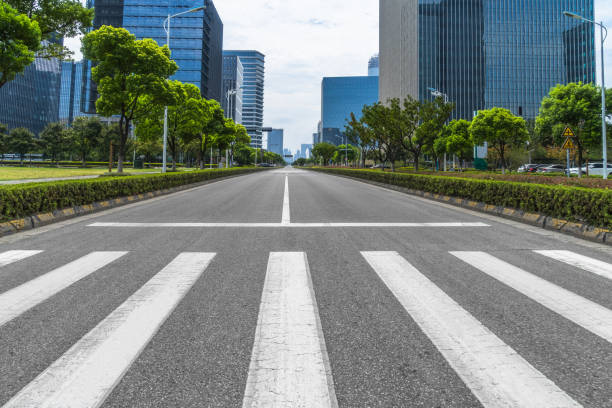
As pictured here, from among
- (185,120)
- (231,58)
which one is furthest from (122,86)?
(231,58)

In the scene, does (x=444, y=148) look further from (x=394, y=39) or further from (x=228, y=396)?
(x=394, y=39)

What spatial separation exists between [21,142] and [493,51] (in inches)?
4103

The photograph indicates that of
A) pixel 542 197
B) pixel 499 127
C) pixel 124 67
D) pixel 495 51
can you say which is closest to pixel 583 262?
pixel 542 197

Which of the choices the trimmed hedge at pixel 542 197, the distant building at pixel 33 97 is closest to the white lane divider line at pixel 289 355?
the trimmed hedge at pixel 542 197

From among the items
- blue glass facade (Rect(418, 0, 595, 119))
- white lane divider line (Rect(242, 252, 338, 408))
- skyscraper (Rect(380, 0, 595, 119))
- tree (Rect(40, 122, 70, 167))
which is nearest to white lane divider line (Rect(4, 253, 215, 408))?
white lane divider line (Rect(242, 252, 338, 408))

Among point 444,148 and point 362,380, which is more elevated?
point 444,148

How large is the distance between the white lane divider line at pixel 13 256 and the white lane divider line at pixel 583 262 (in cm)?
768

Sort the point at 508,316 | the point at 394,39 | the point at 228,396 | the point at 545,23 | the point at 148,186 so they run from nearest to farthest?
the point at 228,396 < the point at 508,316 < the point at 148,186 < the point at 545,23 < the point at 394,39

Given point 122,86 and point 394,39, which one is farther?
point 394,39

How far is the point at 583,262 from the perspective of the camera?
535 cm

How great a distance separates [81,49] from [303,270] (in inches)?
1028

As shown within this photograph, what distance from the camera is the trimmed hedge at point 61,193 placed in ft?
25.5

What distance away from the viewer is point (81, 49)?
24000 millimetres

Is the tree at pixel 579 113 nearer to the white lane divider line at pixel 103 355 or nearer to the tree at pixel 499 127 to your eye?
the tree at pixel 499 127
